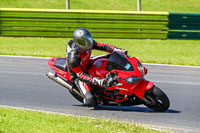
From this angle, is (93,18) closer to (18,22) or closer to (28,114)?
(18,22)

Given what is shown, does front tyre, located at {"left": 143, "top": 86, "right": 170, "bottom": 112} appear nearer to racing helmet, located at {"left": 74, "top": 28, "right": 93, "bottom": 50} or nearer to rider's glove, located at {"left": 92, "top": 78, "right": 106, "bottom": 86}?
rider's glove, located at {"left": 92, "top": 78, "right": 106, "bottom": 86}

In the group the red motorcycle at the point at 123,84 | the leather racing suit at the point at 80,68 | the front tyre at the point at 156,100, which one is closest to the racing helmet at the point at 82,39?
the leather racing suit at the point at 80,68

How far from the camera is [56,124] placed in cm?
654

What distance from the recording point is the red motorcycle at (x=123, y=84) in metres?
7.55

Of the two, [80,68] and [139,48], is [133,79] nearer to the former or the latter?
[80,68]

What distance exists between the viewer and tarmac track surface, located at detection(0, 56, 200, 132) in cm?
767

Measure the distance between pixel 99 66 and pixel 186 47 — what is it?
10286 millimetres

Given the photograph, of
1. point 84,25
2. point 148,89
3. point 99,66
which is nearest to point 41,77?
point 99,66

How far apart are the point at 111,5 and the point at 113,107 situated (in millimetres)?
26913

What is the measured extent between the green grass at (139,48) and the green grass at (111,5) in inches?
595

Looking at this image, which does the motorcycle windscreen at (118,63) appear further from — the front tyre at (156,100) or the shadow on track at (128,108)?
the shadow on track at (128,108)

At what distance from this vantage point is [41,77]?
11516 mm

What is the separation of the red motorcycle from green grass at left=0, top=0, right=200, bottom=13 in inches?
1009

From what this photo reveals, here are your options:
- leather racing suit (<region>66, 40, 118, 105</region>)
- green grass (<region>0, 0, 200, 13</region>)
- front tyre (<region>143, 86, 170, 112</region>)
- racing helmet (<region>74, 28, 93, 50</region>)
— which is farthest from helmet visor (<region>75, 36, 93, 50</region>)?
green grass (<region>0, 0, 200, 13</region>)
